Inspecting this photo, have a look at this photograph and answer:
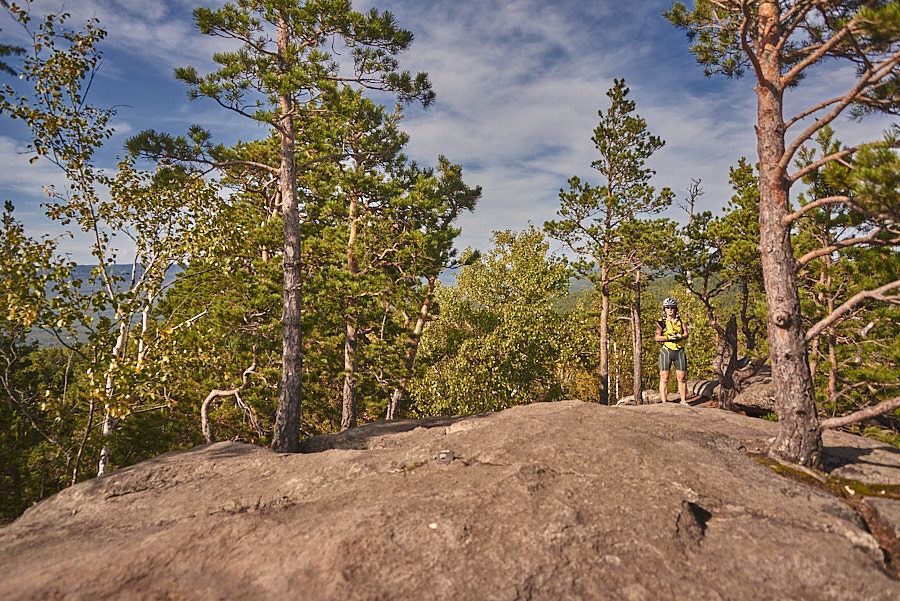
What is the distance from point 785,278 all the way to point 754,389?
13.1 meters

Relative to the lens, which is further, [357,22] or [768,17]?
[357,22]

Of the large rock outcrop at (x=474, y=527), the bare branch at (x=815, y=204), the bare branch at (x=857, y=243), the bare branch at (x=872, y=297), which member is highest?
the bare branch at (x=815, y=204)

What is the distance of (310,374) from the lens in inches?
678

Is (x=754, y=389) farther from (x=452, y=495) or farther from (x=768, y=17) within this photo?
(x=452, y=495)

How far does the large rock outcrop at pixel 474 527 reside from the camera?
11.6 feet

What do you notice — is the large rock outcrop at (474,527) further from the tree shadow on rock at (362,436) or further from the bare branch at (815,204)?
the bare branch at (815,204)

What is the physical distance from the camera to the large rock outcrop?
3549 millimetres

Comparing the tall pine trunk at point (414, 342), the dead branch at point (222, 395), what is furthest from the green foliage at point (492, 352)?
the dead branch at point (222, 395)

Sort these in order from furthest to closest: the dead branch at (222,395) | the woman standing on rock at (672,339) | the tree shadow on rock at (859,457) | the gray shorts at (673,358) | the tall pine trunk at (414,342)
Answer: the tall pine trunk at (414,342) < the dead branch at (222,395) < the gray shorts at (673,358) < the woman standing on rock at (672,339) < the tree shadow on rock at (859,457)

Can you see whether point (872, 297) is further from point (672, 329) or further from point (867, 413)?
point (672, 329)

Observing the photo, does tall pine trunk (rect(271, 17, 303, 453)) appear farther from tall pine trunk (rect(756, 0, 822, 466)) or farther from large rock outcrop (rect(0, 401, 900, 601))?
tall pine trunk (rect(756, 0, 822, 466))

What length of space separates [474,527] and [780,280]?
5.76m

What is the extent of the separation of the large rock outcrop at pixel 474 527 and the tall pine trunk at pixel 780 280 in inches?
26.6

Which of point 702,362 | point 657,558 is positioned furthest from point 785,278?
point 702,362
